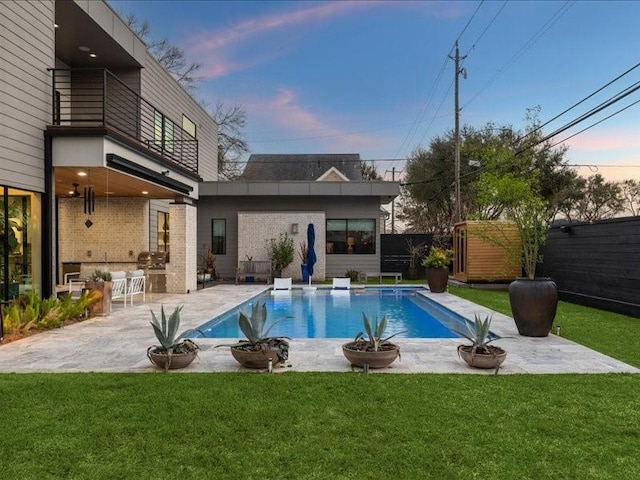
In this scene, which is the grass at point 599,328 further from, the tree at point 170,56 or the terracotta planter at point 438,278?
the tree at point 170,56

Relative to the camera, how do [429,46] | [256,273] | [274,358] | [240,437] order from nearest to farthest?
[240,437] < [274,358] < [256,273] < [429,46]

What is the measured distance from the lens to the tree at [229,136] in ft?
107

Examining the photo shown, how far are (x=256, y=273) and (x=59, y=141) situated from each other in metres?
9.74

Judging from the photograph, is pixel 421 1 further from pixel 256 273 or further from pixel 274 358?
pixel 274 358

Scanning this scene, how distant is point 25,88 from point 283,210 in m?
11.6

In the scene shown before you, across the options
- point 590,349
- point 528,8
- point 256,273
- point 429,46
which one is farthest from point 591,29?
point 256,273

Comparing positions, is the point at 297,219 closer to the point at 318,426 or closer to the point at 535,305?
the point at 535,305

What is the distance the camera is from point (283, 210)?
19.1 m

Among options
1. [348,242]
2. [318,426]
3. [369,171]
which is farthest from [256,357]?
[369,171]

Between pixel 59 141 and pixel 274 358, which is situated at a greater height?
pixel 59 141

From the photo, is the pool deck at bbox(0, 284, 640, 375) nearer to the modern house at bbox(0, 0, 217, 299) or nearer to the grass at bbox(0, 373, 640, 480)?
the grass at bbox(0, 373, 640, 480)

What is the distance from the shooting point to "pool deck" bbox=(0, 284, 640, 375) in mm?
5199

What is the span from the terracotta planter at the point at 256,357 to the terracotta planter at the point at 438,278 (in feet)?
31.7

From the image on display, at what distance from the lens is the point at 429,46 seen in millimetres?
21703
